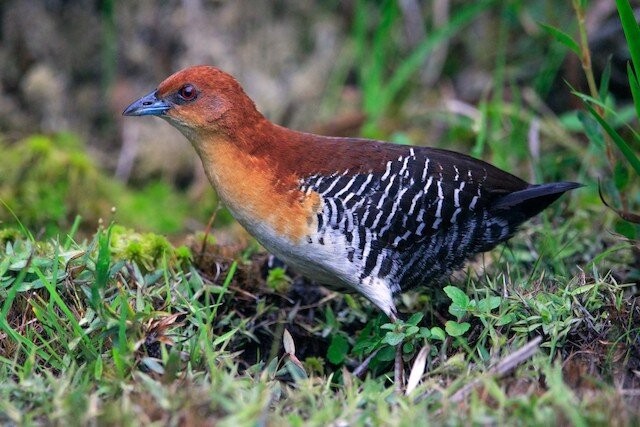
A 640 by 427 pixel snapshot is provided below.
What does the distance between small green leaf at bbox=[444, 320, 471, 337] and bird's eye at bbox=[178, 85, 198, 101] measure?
5.05 ft

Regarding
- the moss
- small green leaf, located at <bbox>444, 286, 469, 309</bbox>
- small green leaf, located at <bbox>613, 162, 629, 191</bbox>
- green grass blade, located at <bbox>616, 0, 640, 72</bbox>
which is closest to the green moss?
the moss

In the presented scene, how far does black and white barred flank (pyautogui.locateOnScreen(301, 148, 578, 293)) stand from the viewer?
11.7 feet

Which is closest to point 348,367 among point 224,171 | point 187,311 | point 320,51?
point 187,311

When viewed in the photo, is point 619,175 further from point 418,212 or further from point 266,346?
point 266,346

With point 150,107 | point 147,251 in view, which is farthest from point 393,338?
point 150,107

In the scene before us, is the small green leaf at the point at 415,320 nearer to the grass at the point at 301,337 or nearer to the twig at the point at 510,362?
the grass at the point at 301,337

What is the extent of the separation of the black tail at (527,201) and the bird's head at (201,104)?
1.24 meters

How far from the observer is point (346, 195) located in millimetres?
3578

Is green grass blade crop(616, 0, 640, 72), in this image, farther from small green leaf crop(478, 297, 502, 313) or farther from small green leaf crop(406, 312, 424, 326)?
small green leaf crop(406, 312, 424, 326)

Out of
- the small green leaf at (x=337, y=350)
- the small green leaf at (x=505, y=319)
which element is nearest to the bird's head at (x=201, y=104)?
the small green leaf at (x=337, y=350)

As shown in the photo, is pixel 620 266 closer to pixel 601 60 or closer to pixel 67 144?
pixel 601 60

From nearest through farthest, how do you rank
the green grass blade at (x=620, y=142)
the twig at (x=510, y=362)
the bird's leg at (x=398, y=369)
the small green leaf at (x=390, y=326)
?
the twig at (x=510, y=362), the bird's leg at (x=398, y=369), the small green leaf at (x=390, y=326), the green grass blade at (x=620, y=142)

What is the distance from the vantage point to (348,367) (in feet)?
12.2

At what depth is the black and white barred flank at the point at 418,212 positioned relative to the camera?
11.7 ft
